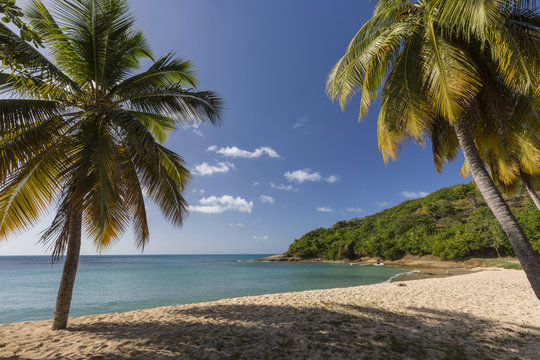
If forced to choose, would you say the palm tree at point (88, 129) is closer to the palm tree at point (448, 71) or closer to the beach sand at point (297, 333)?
the beach sand at point (297, 333)

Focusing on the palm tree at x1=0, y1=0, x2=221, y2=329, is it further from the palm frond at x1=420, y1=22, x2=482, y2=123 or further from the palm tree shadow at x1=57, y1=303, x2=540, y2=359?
the palm frond at x1=420, y1=22, x2=482, y2=123

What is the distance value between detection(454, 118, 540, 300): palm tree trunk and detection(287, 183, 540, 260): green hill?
28678mm

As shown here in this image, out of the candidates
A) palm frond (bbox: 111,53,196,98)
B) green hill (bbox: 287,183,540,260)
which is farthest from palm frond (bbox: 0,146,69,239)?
green hill (bbox: 287,183,540,260)

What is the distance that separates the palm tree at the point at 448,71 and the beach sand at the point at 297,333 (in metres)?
2.06

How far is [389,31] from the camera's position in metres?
5.05

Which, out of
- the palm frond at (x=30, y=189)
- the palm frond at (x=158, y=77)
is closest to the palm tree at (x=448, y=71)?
the palm frond at (x=158, y=77)

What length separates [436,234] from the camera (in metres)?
39.6

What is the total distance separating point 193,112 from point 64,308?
549 cm

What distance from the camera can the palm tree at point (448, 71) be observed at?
3697mm

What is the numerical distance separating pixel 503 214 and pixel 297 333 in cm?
443

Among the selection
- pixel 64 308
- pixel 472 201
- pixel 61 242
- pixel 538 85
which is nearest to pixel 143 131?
pixel 61 242

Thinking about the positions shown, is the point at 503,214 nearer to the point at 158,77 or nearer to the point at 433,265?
the point at 158,77

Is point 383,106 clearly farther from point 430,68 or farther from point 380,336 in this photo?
point 380,336

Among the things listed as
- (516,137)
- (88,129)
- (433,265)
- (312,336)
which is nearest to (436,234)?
(433,265)
